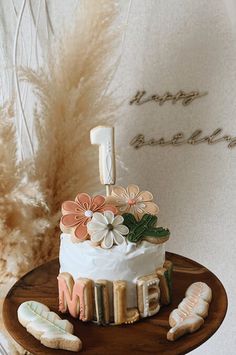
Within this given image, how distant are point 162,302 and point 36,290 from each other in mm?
278

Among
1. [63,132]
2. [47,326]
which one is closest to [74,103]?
[63,132]

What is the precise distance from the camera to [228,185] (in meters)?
1.37

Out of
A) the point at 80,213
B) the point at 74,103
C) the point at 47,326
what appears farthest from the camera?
the point at 74,103

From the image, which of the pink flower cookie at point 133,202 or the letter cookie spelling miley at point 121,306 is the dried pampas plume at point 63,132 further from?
the letter cookie spelling miley at point 121,306

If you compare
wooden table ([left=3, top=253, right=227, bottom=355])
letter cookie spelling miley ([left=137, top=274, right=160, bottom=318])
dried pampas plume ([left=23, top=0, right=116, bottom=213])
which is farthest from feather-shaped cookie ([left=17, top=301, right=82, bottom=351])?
dried pampas plume ([left=23, top=0, right=116, bottom=213])

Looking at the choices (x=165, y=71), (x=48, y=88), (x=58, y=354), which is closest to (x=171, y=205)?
(x=165, y=71)

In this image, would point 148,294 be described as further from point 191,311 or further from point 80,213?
point 80,213

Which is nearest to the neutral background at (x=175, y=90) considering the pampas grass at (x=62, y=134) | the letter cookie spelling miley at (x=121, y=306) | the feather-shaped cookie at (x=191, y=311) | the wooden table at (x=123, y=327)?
the pampas grass at (x=62, y=134)

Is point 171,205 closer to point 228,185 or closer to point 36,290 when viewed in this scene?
point 228,185

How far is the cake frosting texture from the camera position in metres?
0.91

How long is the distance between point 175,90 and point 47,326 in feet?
2.56

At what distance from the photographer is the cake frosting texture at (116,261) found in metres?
0.91

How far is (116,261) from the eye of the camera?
91 centimetres

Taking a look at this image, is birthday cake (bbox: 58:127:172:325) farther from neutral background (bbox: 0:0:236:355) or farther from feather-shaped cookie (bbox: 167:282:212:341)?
neutral background (bbox: 0:0:236:355)
